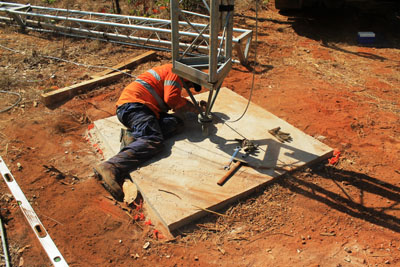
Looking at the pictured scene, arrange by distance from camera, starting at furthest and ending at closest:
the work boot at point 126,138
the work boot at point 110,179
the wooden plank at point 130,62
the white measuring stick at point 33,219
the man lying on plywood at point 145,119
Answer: the wooden plank at point 130,62 → the work boot at point 126,138 → the man lying on plywood at point 145,119 → the work boot at point 110,179 → the white measuring stick at point 33,219

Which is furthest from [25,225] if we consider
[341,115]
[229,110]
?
[341,115]

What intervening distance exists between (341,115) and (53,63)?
20.6 feet

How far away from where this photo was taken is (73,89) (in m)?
6.17

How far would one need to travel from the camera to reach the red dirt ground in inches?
130

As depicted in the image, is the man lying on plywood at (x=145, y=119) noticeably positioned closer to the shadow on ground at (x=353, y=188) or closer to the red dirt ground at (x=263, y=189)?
the red dirt ground at (x=263, y=189)

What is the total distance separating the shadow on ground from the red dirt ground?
0.04 feet

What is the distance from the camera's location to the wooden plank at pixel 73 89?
5867mm

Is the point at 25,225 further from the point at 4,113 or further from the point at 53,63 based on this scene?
the point at 53,63

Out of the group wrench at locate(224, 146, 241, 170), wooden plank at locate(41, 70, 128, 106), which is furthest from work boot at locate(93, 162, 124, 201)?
wooden plank at locate(41, 70, 128, 106)

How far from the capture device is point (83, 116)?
5.58 meters

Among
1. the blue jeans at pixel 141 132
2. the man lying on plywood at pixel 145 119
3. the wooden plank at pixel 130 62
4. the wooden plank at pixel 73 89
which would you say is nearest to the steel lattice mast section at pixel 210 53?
the man lying on plywood at pixel 145 119

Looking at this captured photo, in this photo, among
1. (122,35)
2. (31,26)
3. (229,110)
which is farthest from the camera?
(31,26)

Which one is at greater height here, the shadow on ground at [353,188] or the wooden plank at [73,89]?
the wooden plank at [73,89]

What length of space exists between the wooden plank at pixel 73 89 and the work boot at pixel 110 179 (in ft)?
8.49
